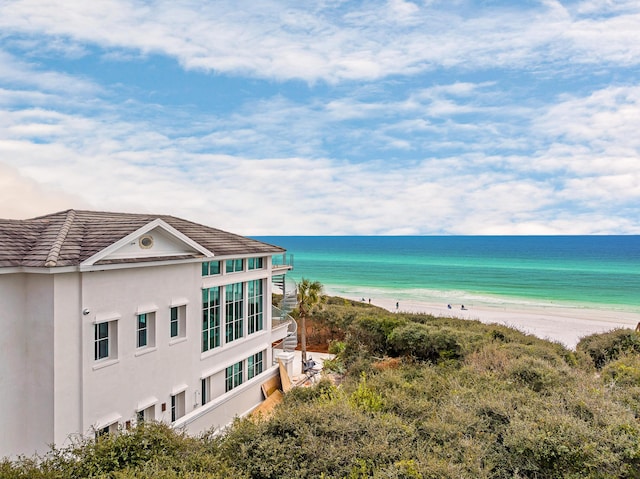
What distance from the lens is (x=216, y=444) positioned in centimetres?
868

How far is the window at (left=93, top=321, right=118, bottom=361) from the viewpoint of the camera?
39.2 ft

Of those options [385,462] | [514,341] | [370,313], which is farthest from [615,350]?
[385,462]

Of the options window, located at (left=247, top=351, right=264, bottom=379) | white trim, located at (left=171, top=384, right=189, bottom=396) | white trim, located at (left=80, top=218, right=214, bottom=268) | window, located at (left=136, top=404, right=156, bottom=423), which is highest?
white trim, located at (left=80, top=218, right=214, bottom=268)

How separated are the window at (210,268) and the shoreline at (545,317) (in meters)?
23.0

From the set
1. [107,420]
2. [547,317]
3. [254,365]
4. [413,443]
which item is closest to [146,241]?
[107,420]

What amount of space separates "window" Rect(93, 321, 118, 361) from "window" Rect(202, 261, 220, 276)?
14.1 ft

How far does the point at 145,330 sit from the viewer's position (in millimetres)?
13602

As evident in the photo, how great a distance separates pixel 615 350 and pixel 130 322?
23.3 m

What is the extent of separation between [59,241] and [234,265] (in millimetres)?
7497

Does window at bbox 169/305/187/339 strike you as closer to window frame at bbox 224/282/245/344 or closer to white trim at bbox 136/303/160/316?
white trim at bbox 136/303/160/316

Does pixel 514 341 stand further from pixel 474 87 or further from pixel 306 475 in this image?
pixel 306 475

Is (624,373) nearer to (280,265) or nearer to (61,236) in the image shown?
(280,265)

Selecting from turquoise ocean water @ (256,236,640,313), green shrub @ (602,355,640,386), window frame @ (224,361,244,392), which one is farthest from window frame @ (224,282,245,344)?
turquoise ocean water @ (256,236,640,313)

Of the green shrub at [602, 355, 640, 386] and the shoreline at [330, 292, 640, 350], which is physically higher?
the green shrub at [602, 355, 640, 386]
